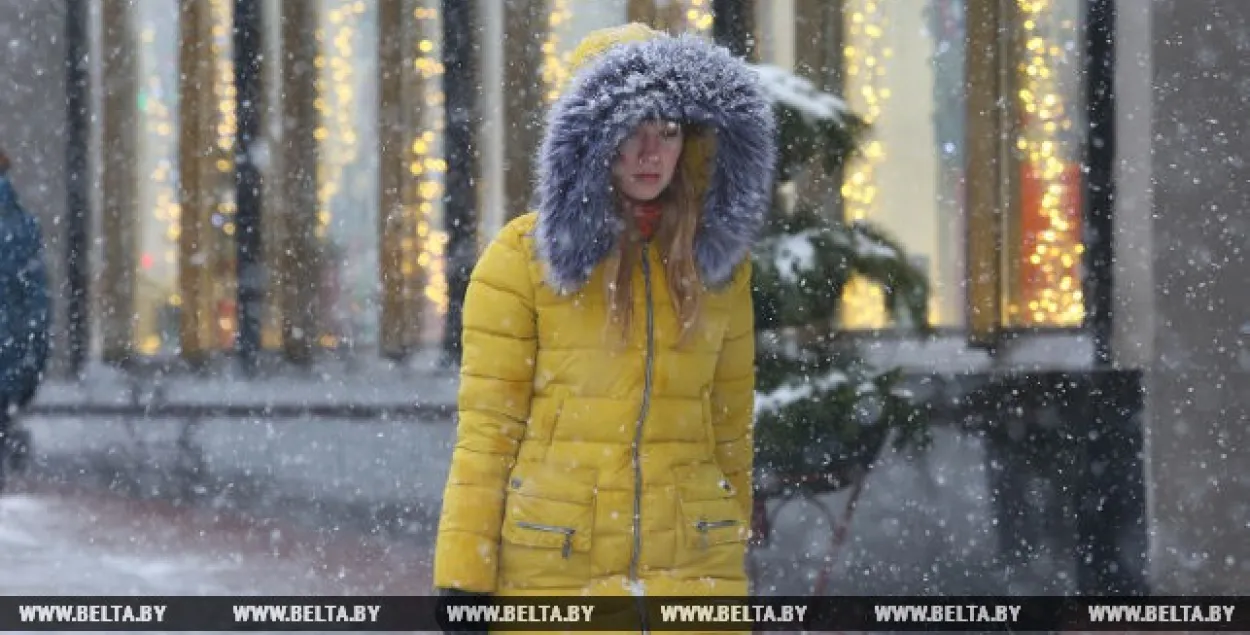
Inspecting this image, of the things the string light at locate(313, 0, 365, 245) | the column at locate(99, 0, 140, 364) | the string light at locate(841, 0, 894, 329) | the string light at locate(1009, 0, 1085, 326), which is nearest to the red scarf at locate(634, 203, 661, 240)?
the string light at locate(841, 0, 894, 329)

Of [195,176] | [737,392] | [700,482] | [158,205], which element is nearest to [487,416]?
[700,482]

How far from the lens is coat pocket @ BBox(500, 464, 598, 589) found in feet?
10.0

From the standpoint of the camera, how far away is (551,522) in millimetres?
3066

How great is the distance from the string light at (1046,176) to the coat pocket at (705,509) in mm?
4070

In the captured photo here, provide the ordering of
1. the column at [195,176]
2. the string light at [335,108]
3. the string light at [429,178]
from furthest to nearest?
the column at [195,176]
the string light at [335,108]
the string light at [429,178]

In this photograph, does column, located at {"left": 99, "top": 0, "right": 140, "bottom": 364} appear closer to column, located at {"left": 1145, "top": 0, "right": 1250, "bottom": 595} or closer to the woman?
column, located at {"left": 1145, "top": 0, "right": 1250, "bottom": 595}

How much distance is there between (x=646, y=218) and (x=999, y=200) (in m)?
4.17

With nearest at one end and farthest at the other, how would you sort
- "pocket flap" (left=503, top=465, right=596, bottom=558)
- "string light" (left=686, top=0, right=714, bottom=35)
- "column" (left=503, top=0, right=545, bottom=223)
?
"pocket flap" (left=503, top=465, right=596, bottom=558) < "string light" (left=686, top=0, right=714, bottom=35) < "column" (left=503, top=0, right=545, bottom=223)

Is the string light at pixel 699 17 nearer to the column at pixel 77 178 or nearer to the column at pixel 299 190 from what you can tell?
the column at pixel 299 190

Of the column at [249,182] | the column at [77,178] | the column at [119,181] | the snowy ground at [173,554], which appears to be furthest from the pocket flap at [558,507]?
the column at [77,178]

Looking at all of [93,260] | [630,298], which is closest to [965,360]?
[630,298]

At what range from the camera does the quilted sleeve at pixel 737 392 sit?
10.8 feet

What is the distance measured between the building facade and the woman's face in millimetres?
3924

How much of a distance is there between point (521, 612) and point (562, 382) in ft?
1.38
